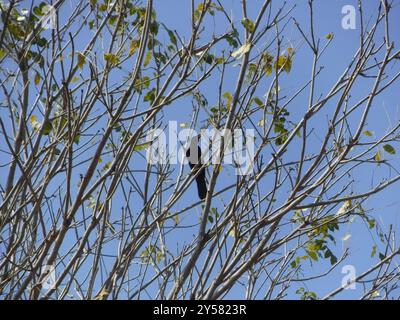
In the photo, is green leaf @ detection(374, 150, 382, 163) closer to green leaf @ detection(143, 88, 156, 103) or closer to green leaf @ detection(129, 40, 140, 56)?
green leaf @ detection(143, 88, 156, 103)

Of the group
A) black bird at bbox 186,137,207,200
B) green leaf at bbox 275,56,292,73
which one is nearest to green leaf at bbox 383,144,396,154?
green leaf at bbox 275,56,292,73

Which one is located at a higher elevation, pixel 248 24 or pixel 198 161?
pixel 248 24

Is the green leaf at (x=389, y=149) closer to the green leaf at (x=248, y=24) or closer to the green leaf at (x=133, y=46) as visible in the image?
the green leaf at (x=248, y=24)

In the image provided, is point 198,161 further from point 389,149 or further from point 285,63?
point 389,149

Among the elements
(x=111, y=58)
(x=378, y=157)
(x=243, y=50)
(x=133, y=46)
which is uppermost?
(x=133, y=46)

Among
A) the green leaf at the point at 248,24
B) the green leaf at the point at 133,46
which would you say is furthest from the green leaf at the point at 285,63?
the green leaf at the point at 133,46

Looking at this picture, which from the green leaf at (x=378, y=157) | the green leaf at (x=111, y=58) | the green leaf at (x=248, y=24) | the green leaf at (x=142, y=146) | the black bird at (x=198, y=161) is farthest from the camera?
the black bird at (x=198, y=161)

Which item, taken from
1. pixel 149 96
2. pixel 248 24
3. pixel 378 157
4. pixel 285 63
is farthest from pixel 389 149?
pixel 149 96

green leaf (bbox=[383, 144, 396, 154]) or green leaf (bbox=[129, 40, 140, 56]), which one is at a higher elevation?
green leaf (bbox=[129, 40, 140, 56])

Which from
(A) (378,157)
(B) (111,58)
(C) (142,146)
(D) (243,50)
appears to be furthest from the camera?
(C) (142,146)

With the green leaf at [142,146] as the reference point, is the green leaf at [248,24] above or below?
above
